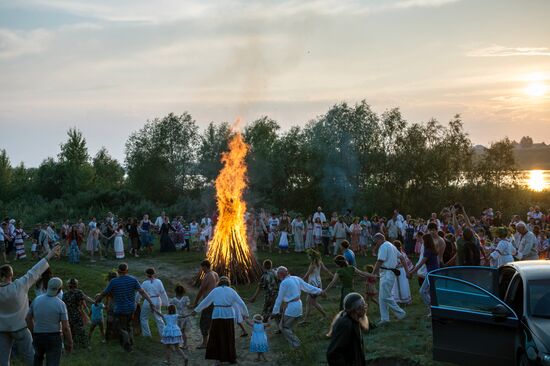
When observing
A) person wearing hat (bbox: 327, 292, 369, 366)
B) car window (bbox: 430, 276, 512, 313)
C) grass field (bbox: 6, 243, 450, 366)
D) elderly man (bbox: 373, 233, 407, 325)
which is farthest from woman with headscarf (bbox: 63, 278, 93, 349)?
person wearing hat (bbox: 327, 292, 369, 366)

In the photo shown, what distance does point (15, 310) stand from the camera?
9.16m

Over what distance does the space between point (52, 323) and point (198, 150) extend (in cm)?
5305

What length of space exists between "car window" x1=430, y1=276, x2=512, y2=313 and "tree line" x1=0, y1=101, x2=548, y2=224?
33.2 metres

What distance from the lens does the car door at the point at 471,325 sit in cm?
868

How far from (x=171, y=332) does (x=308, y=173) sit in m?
38.4

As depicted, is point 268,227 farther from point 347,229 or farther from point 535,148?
point 535,148

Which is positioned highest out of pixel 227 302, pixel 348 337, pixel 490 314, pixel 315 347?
pixel 348 337

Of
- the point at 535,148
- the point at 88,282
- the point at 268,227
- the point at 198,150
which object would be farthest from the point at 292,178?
the point at 535,148

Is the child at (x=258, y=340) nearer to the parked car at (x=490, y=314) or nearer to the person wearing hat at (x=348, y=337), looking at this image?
the parked car at (x=490, y=314)

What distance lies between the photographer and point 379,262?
44.9 feet

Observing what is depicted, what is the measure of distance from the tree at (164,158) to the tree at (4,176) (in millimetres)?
15255

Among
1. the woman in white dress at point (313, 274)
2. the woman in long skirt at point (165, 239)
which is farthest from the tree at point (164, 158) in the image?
the woman in white dress at point (313, 274)

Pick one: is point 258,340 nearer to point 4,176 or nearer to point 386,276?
point 386,276

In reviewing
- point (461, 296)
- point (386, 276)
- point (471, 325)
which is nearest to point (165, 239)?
point (386, 276)
